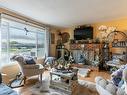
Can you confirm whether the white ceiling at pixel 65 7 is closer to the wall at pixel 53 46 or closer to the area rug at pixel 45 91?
the wall at pixel 53 46

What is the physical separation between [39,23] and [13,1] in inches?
95.6

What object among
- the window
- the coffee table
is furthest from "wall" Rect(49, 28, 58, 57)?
the coffee table

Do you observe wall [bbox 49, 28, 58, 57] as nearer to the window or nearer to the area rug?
the window

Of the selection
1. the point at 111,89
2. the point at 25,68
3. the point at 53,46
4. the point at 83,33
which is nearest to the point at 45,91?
the point at 25,68

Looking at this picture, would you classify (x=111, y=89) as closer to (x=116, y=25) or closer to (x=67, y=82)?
(x=67, y=82)

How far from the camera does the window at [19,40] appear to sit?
→ 4.66 metres

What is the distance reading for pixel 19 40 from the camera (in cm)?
539

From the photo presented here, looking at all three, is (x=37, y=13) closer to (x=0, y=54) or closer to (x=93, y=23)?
(x=0, y=54)

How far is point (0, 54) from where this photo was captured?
422 cm

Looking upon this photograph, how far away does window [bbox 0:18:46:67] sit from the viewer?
466cm

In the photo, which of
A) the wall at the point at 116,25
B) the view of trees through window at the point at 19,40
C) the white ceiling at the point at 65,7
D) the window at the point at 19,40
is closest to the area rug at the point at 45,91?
the window at the point at 19,40

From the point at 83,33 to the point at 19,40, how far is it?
3260 millimetres

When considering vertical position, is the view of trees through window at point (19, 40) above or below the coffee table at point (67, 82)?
above

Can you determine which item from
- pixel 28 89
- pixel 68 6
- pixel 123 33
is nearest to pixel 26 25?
pixel 68 6
